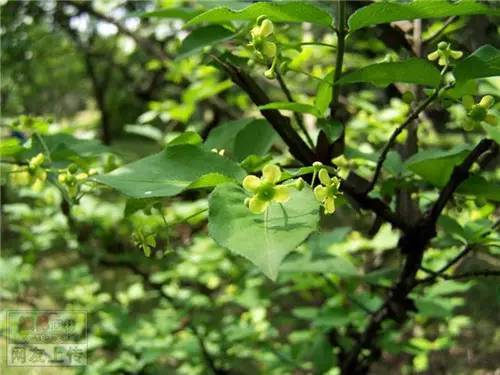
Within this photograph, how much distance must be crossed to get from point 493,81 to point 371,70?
0.96ft

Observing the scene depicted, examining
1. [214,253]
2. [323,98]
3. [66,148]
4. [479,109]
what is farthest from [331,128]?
[214,253]

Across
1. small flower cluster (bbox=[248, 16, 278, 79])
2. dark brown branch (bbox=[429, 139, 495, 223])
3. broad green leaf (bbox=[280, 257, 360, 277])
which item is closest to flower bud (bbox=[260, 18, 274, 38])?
small flower cluster (bbox=[248, 16, 278, 79])

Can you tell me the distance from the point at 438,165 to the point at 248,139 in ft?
0.62

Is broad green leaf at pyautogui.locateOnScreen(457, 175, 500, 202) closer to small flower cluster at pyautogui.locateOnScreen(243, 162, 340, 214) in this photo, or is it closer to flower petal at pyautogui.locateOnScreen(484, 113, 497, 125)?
flower petal at pyautogui.locateOnScreen(484, 113, 497, 125)

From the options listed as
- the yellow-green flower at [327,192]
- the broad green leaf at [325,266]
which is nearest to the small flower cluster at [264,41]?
the yellow-green flower at [327,192]

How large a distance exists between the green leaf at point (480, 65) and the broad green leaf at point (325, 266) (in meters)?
0.44

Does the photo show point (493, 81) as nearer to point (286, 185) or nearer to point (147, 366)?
point (286, 185)

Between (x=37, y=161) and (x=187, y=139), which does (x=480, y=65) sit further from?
(x=37, y=161)

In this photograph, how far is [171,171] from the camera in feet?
1.49

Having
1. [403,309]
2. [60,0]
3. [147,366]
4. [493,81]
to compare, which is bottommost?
[147,366]

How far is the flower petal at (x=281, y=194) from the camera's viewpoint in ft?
1.32

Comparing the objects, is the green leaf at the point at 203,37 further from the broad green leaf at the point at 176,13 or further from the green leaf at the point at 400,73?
the green leaf at the point at 400,73

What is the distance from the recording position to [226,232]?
14.8 inches

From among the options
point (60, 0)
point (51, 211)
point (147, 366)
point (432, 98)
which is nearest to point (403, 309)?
point (432, 98)
